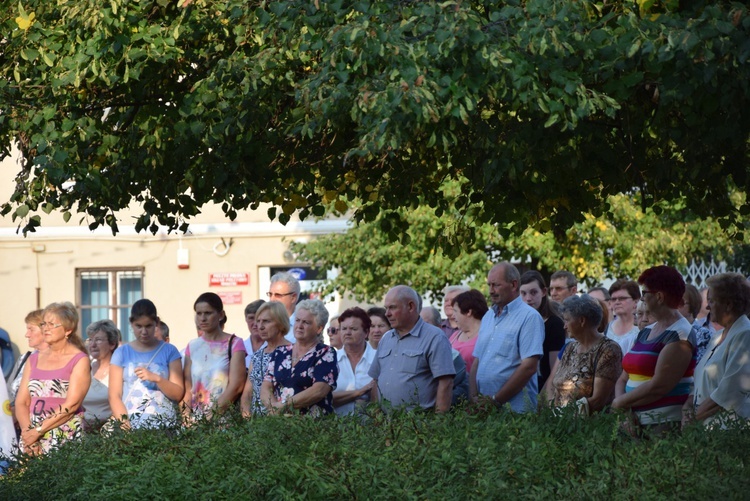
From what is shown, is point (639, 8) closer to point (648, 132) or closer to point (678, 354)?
point (648, 132)

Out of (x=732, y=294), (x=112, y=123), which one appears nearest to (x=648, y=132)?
(x=732, y=294)

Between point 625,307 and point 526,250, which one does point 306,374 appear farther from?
point 526,250

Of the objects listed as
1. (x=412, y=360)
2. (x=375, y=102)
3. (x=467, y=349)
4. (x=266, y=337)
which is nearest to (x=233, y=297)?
(x=467, y=349)

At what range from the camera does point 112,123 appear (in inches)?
298

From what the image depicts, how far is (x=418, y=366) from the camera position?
316 inches

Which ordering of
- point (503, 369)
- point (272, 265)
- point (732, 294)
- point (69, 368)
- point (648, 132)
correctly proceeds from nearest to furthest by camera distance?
point (732, 294) → point (648, 132) → point (503, 369) → point (69, 368) → point (272, 265)

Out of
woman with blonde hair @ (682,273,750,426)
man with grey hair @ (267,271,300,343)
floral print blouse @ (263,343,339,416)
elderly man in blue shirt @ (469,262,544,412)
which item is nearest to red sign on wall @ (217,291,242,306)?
man with grey hair @ (267,271,300,343)

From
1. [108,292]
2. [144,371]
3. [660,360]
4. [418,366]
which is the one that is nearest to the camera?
[660,360]

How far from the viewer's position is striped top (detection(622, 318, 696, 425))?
23.5ft

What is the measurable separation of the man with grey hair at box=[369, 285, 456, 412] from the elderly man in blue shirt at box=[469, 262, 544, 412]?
31 cm

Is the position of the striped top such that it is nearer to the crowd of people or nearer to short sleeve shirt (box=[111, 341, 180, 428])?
the crowd of people

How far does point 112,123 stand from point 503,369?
121 inches

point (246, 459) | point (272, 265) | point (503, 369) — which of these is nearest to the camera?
point (246, 459)

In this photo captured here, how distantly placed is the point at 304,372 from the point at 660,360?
2.27 m
